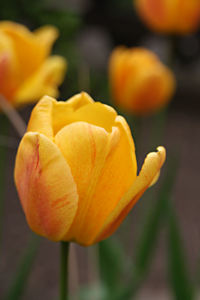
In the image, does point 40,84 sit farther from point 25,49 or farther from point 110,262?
point 110,262

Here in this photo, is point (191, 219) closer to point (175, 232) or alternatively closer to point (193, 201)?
point (193, 201)

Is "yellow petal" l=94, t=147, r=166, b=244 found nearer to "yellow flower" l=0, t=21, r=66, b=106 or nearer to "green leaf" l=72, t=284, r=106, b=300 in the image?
"yellow flower" l=0, t=21, r=66, b=106

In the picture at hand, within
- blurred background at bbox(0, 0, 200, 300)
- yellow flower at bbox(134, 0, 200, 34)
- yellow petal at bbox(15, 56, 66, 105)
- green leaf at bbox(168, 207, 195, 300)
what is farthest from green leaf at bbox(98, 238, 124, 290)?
yellow flower at bbox(134, 0, 200, 34)

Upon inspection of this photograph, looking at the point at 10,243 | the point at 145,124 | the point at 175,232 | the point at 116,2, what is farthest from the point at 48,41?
the point at 116,2

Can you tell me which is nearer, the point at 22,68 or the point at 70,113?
the point at 70,113

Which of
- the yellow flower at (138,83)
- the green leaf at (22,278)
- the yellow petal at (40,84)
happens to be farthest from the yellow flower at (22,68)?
the yellow flower at (138,83)

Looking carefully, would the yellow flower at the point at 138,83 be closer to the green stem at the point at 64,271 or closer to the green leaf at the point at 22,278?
the green leaf at the point at 22,278

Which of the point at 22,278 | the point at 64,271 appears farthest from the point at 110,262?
the point at 64,271

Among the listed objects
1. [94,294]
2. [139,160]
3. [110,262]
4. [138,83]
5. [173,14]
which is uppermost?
[173,14]
